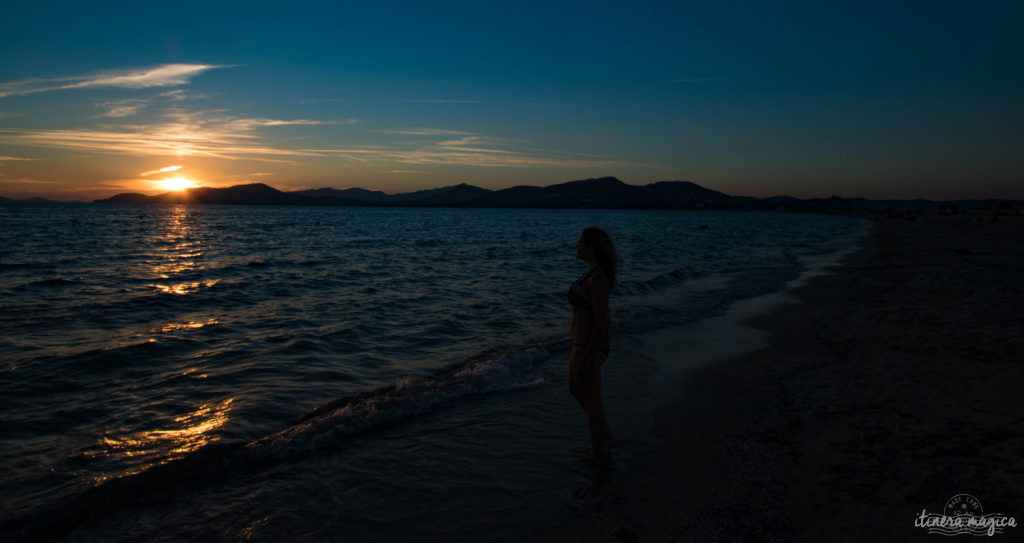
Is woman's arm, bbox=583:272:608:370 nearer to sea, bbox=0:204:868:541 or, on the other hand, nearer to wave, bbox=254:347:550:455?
sea, bbox=0:204:868:541

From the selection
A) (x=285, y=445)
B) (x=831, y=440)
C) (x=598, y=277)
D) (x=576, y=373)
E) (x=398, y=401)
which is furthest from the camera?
(x=398, y=401)

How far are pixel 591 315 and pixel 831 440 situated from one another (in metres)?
3.26

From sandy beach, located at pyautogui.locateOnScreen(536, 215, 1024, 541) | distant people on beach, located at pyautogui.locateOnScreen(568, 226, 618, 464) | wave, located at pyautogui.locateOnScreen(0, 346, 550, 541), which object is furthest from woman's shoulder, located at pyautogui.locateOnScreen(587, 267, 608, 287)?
wave, located at pyautogui.locateOnScreen(0, 346, 550, 541)

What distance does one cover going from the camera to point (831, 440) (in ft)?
19.5

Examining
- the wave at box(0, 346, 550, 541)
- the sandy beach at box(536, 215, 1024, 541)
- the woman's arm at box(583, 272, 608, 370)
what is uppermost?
the woman's arm at box(583, 272, 608, 370)

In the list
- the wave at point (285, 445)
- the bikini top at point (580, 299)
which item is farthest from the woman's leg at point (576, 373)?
the wave at point (285, 445)

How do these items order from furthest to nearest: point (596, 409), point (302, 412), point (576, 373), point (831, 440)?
point (302, 412)
point (831, 440)
point (596, 409)
point (576, 373)

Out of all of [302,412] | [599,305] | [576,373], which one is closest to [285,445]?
[302,412]

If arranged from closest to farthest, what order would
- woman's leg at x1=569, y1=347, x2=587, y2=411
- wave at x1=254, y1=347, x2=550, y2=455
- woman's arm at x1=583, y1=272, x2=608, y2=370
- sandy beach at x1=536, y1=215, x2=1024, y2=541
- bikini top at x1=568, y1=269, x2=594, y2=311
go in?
sandy beach at x1=536, y1=215, x2=1024, y2=541
woman's arm at x1=583, y1=272, x2=608, y2=370
bikini top at x1=568, y1=269, x2=594, y2=311
woman's leg at x1=569, y1=347, x2=587, y2=411
wave at x1=254, y1=347, x2=550, y2=455

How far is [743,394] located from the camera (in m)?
7.97

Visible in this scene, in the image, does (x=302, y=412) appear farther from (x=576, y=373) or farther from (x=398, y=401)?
(x=576, y=373)

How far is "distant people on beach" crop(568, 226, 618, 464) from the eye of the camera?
5184 millimetres

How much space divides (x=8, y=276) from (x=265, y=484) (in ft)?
77.4

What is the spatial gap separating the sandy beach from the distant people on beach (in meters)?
0.95
